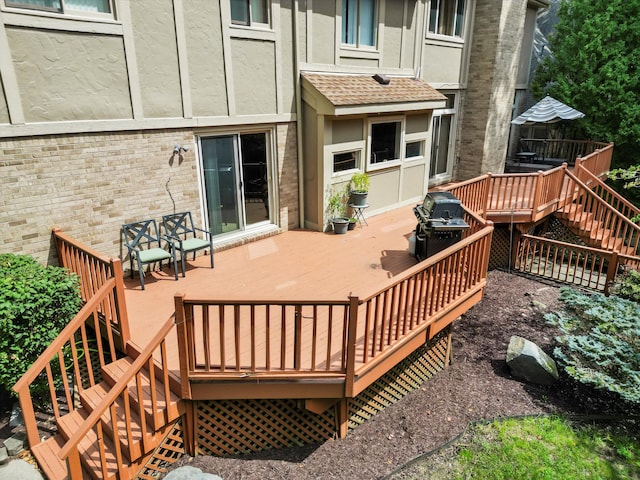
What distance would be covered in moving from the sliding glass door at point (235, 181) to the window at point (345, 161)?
154 centimetres

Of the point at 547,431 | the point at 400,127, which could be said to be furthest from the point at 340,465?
the point at 400,127

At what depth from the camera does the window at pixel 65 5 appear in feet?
17.3

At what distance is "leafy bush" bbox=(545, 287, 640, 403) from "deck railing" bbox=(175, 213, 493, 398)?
1.56m

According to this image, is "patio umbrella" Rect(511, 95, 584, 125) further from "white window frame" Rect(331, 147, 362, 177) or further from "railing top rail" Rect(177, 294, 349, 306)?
"railing top rail" Rect(177, 294, 349, 306)

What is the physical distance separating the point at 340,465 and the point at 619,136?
50.4 ft

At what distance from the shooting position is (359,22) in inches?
368

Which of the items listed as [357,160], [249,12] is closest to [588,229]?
[357,160]

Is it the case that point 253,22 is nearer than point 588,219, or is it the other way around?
point 253,22

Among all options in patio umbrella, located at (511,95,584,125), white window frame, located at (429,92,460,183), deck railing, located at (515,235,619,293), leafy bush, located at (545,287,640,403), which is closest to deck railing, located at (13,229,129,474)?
leafy bush, located at (545,287,640,403)

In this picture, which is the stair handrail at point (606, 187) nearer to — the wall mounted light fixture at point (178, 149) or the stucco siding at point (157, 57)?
the wall mounted light fixture at point (178, 149)

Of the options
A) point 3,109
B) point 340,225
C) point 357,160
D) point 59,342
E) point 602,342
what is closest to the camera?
point 59,342

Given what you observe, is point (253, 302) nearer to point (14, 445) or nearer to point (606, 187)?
point (14, 445)

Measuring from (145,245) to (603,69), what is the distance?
15.5m

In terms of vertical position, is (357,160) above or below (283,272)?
above
